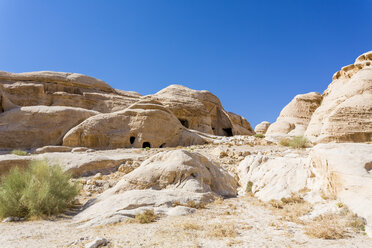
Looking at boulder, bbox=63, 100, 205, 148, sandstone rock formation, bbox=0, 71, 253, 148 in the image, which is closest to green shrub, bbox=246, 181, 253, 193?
boulder, bbox=63, 100, 205, 148

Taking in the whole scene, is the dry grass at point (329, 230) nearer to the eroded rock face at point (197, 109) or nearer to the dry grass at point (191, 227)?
the dry grass at point (191, 227)

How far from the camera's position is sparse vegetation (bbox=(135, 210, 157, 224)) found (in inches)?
190

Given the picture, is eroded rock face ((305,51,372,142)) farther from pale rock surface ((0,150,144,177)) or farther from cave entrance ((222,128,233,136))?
cave entrance ((222,128,233,136))

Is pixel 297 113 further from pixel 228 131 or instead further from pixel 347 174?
pixel 347 174

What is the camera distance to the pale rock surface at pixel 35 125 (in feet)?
61.9

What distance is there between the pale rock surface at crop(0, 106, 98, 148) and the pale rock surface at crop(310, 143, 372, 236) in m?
19.0

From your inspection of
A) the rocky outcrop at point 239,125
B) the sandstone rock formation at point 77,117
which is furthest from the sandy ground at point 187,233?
the rocky outcrop at point 239,125

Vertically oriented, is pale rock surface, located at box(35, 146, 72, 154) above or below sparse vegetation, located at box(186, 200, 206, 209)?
above

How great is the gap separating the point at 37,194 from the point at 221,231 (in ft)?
15.9

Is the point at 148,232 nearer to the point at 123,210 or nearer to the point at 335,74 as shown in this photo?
the point at 123,210

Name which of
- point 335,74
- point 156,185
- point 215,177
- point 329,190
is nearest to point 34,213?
point 156,185

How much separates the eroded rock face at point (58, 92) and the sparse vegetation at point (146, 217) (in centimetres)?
2643

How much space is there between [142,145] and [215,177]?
12.5 m

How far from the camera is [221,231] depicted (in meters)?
4.07
